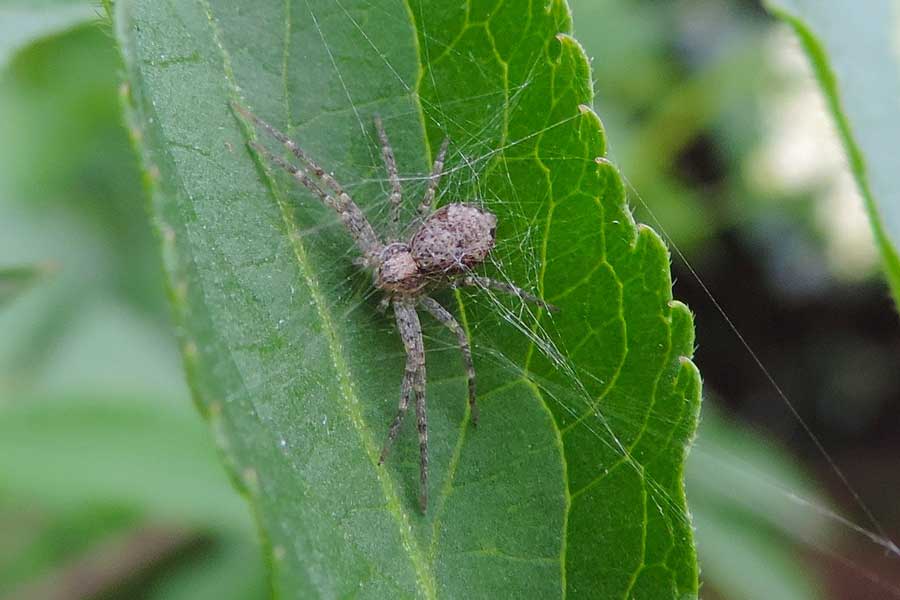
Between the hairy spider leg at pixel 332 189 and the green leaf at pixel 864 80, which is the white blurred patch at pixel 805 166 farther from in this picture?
the hairy spider leg at pixel 332 189

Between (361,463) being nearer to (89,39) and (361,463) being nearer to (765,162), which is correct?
(89,39)

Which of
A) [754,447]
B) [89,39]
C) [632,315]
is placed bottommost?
[754,447]

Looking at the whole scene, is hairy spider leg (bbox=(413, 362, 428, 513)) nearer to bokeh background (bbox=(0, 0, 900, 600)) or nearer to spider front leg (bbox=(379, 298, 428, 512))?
spider front leg (bbox=(379, 298, 428, 512))

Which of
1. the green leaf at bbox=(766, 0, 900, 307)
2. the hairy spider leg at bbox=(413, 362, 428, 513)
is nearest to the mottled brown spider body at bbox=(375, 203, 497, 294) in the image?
the hairy spider leg at bbox=(413, 362, 428, 513)

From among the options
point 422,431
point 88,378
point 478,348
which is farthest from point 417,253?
point 88,378

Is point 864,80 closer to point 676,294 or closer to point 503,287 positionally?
point 503,287

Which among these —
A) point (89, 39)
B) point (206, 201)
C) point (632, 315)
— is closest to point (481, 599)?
point (632, 315)
